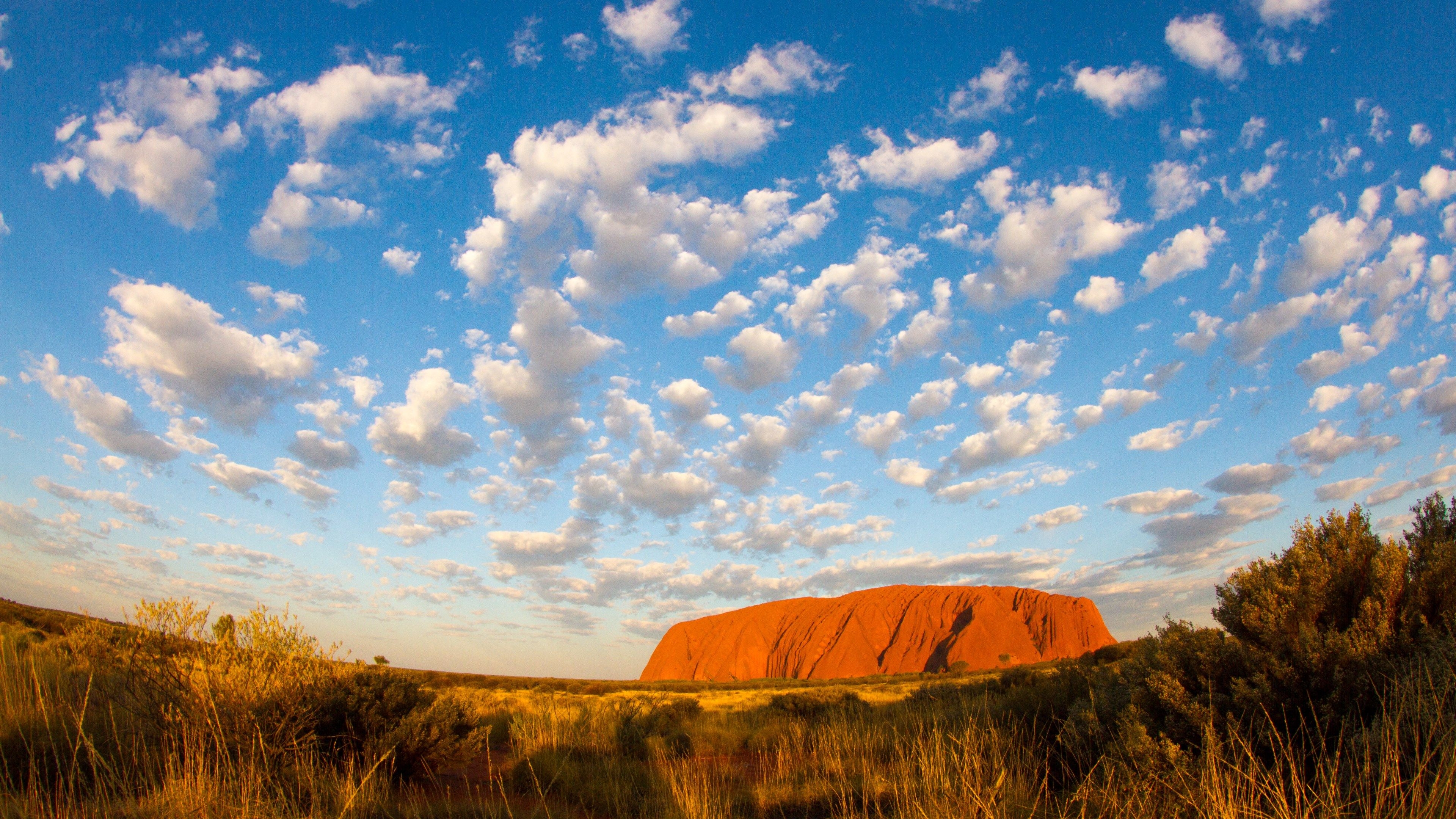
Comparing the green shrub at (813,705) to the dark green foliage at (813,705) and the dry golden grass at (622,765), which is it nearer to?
the dark green foliage at (813,705)

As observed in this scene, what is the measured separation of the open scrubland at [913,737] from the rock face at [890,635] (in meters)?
65.9

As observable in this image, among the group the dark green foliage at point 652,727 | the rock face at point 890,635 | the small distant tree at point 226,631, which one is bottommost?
the rock face at point 890,635

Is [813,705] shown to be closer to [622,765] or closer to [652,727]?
[652,727]

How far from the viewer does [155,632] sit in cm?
598

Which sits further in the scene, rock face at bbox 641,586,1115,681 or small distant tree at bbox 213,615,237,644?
rock face at bbox 641,586,1115,681

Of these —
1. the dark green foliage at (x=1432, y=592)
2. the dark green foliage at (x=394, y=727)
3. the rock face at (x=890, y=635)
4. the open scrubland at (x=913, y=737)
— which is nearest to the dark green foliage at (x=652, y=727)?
the open scrubland at (x=913, y=737)

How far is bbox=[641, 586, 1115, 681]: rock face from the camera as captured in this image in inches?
2977

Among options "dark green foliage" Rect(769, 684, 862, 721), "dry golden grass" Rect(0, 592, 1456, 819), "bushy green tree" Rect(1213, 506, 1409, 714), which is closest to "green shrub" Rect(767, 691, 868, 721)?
"dark green foliage" Rect(769, 684, 862, 721)

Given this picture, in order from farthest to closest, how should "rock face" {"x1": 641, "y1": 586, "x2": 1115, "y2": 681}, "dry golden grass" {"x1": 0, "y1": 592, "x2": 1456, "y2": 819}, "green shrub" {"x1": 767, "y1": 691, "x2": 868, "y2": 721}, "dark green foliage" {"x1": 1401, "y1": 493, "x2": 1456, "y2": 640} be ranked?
"rock face" {"x1": 641, "y1": 586, "x2": 1115, "y2": 681}
"green shrub" {"x1": 767, "y1": 691, "x2": 868, "y2": 721}
"dark green foliage" {"x1": 1401, "y1": 493, "x2": 1456, "y2": 640}
"dry golden grass" {"x1": 0, "y1": 592, "x2": 1456, "y2": 819}

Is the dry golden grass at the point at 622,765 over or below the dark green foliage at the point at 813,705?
over

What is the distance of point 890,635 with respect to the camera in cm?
8531

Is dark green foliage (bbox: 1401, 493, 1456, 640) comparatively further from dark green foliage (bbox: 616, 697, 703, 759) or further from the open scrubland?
dark green foliage (bbox: 616, 697, 703, 759)

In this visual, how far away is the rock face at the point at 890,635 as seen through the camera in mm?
75625

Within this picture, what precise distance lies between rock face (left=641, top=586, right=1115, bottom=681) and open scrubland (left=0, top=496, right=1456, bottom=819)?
6594 centimetres
